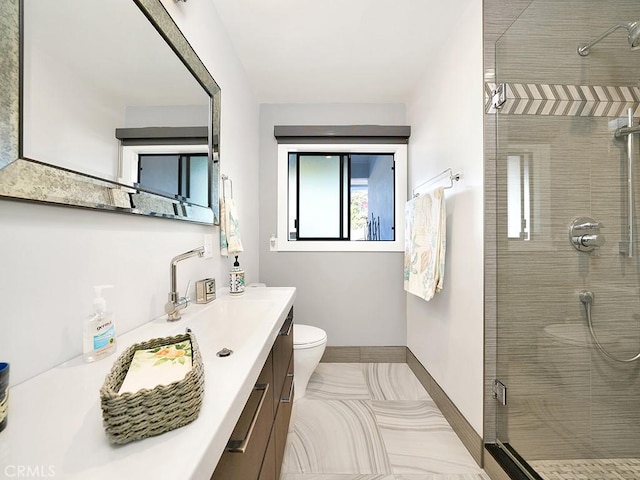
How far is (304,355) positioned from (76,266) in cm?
145

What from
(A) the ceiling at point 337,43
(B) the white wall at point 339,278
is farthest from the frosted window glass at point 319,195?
(A) the ceiling at point 337,43

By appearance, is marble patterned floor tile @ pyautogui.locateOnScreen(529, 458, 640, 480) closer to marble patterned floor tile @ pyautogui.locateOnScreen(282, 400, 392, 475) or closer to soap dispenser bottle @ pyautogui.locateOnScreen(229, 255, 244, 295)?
marble patterned floor tile @ pyautogui.locateOnScreen(282, 400, 392, 475)

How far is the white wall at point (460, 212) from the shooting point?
4.85 feet

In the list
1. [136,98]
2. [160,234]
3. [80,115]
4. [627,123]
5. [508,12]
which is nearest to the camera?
[80,115]

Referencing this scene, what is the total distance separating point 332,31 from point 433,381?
2.40 metres

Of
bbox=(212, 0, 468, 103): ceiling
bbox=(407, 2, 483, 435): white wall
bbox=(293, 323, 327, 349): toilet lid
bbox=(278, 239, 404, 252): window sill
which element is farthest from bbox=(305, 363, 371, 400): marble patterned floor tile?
bbox=(212, 0, 468, 103): ceiling

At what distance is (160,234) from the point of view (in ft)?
3.75

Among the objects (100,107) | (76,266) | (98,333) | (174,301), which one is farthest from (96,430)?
(100,107)

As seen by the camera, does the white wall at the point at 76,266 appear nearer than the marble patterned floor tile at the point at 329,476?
Yes

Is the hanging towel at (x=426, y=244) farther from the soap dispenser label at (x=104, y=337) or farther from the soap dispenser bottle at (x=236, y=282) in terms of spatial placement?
the soap dispenser label at (x=104, y=337)

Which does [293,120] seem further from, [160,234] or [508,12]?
[160,234]

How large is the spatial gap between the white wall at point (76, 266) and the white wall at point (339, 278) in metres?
1.08

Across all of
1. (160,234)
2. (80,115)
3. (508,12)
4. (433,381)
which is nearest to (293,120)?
(508,12)

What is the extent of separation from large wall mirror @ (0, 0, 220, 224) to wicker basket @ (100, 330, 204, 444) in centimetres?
49
